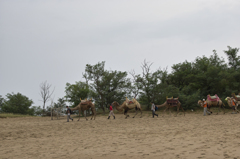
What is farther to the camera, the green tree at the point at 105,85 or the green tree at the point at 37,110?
the green tree at the point at 37,110

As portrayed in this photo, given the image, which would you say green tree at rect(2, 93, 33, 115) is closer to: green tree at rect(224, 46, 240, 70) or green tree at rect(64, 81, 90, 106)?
green tree at rect(64, 81, 90, 106)

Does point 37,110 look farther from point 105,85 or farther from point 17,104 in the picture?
point 105,85

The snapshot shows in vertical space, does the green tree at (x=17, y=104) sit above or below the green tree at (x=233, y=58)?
below

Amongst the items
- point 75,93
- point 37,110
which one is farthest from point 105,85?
point 37,110

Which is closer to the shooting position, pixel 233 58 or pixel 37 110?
pixel 233 58

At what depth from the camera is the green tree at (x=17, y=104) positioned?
135 ft

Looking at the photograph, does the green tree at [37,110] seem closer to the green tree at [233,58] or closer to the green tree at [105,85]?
the green tree at [105,85]

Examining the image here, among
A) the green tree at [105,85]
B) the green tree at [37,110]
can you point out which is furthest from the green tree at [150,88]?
the green tree at [37,110]

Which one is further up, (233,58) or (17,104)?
(233,58)

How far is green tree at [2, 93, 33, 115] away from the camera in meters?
41.1

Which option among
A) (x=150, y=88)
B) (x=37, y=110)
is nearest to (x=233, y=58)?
(x=150, y=88)

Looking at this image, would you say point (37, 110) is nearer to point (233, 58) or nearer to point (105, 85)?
point (105, 85)

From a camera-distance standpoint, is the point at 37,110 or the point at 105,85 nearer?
the point at 105,85

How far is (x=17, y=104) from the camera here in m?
42.3
